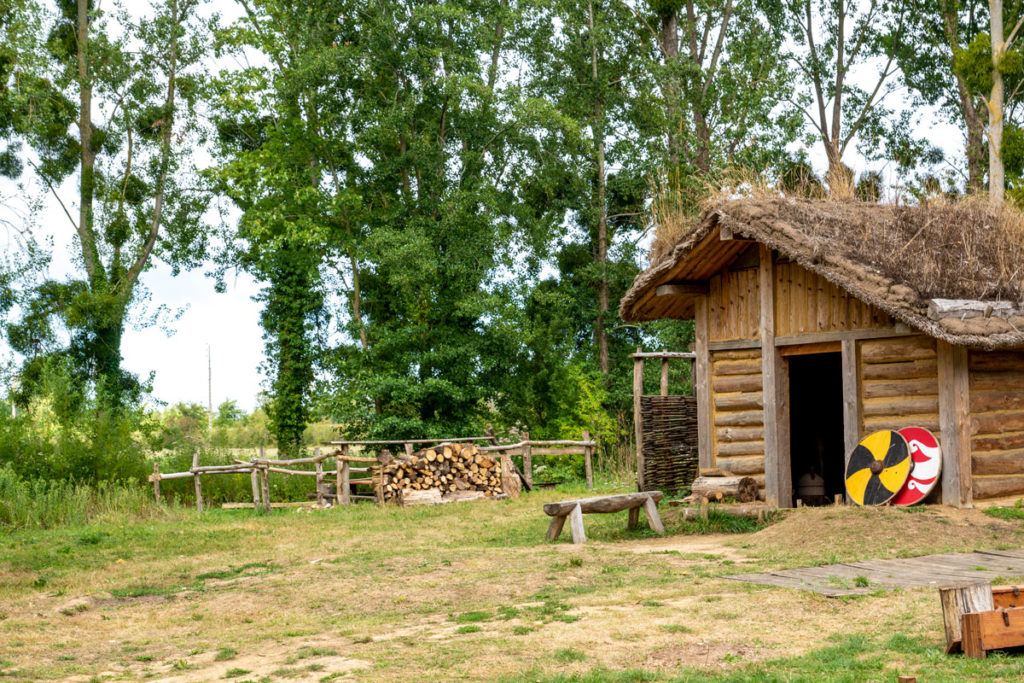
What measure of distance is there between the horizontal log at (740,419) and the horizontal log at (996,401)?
2.94m

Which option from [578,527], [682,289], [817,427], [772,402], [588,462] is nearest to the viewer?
[578,527]

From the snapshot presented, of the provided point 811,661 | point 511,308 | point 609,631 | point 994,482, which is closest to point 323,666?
point 609,631

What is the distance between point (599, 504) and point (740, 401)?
346cm

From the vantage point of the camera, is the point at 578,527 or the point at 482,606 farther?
the point at 578,527

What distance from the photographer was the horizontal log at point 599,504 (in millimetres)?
13359

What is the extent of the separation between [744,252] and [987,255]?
3321 mm

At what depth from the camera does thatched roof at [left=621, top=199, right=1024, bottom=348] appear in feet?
42.8

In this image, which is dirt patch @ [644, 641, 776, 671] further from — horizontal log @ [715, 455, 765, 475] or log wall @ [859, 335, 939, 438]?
horizontal log @ [715, 455, 765, 475]

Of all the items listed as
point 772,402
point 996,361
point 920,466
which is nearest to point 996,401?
point 996,361

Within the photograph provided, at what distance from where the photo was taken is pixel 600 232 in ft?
104

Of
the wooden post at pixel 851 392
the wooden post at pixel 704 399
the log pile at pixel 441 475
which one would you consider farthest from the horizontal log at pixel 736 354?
the log pile at pixel 441 475

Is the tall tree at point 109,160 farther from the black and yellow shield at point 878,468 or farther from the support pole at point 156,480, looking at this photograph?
the black and yellow shield at point 878,468

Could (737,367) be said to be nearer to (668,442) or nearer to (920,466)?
(920,466)

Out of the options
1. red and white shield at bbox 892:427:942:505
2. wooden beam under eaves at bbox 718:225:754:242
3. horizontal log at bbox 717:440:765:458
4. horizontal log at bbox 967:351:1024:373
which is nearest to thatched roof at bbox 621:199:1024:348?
wooden beam under eaves at bbox 718:225:754:242
